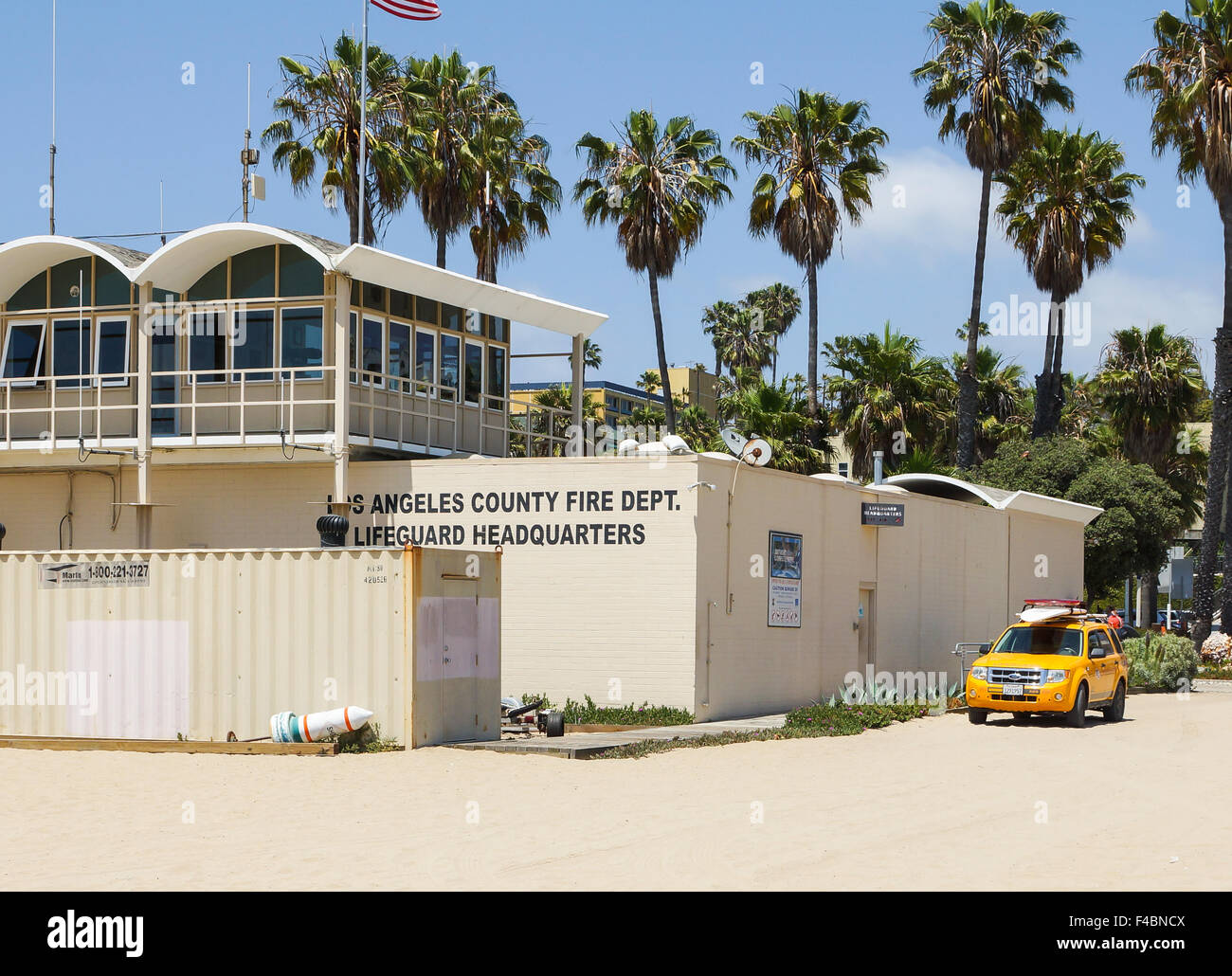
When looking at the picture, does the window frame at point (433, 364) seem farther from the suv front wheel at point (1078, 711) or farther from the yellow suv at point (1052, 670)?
the suv front wheel at point (1078, 711)

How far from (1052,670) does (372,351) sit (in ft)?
40.2

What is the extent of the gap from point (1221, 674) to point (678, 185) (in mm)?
19728

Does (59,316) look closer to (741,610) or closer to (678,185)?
(741,610)

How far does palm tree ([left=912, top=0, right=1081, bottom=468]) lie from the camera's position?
145ft

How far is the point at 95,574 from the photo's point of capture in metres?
19.7

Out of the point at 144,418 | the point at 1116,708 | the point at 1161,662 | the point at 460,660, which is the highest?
the point at 144,418

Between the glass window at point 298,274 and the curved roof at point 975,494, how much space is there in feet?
39.9

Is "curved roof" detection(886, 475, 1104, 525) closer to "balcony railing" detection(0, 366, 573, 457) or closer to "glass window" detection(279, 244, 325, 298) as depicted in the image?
"balcony railing" detection(0, 366, 573, 457)

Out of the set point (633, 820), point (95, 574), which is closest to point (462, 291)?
point (95, 574)

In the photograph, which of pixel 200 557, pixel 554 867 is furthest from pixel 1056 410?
pixel 554 867

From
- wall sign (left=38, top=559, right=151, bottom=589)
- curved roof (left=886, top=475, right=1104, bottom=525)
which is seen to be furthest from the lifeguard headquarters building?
curved roof (left=886, top=475, right=1104, bottom=525)

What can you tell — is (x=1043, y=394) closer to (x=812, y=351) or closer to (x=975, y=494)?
(x=812, y=351)

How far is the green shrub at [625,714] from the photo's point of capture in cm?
2192
